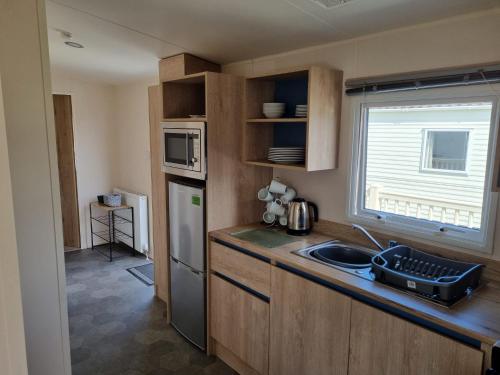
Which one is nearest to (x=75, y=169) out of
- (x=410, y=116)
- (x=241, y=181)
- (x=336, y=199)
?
(x=241, y=181)

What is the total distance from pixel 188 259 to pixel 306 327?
1.09 m

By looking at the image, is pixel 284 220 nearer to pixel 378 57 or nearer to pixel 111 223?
pixel 378 57

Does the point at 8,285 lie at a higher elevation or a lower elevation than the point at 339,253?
higher

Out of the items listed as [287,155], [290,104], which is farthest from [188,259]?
[290,104]

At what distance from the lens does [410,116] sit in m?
Answer: 2.06

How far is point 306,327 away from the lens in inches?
75.1

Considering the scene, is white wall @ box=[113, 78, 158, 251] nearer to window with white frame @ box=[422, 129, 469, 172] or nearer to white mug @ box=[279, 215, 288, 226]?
white mug @ box=[279, 215, 288, 226]

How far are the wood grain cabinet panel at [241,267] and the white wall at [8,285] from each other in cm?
165

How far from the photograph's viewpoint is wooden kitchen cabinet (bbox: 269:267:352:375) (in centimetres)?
174

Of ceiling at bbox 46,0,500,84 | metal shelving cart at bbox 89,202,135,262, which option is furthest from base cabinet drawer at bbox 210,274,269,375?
metal shelving cart at bbox 89,202,135,262

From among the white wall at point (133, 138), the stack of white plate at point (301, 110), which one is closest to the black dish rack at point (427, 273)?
the stack of white plate at point (301, 110)

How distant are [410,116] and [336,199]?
696 mm

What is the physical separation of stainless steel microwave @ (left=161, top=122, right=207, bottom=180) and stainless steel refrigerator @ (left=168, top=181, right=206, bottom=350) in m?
0.12

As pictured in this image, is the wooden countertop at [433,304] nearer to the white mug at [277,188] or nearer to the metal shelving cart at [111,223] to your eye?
the white mug at [277,188]
